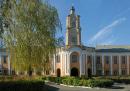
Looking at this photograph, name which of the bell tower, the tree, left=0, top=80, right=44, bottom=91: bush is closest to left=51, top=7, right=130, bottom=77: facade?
Answer: the bell tower

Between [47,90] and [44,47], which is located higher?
[44,47]

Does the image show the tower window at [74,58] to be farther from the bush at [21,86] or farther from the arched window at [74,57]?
the bush at [21,86]

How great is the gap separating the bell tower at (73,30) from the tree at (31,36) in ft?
114

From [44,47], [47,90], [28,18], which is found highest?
[28,18]

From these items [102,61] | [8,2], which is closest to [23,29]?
[8,2]

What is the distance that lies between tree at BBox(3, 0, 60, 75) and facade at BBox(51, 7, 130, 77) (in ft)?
97.6

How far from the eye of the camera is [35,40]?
43.8 metres

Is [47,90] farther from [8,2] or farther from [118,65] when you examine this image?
[118,65]

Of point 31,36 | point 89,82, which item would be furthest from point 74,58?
point 31,36

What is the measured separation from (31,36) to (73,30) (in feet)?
127

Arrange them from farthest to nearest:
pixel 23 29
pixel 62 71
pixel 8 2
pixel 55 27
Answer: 1. pixel 62 71
2. pixel 55 27
3. pixel 23 29
4. pixel 8 2

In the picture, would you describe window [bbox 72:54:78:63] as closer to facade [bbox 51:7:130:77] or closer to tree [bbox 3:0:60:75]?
facade [bbox 51:7:130:77]

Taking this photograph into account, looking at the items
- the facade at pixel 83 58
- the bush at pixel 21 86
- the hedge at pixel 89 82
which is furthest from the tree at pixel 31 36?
the facade at pixel 83 58

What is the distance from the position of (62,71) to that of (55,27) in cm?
3284
